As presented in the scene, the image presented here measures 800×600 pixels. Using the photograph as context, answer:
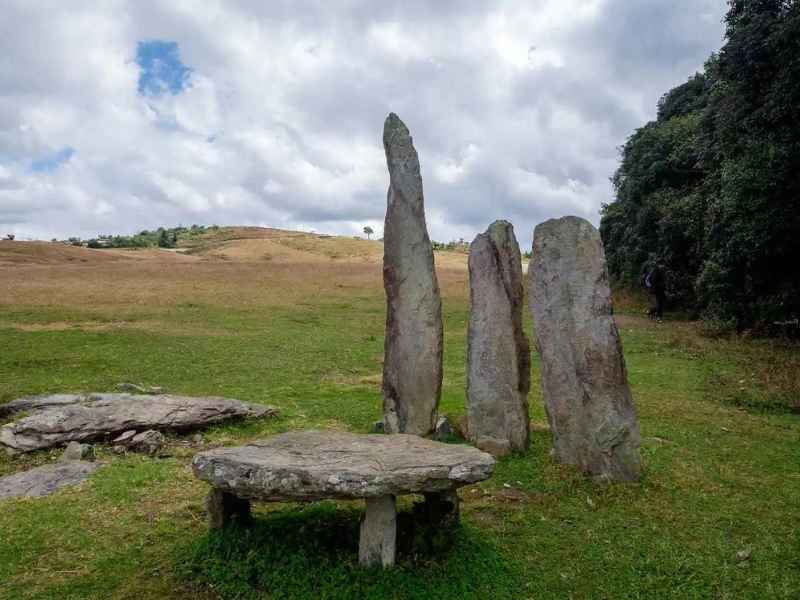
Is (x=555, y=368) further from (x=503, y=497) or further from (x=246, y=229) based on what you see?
(x=246, y=229)

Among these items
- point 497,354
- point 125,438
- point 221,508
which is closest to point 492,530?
point 221,508

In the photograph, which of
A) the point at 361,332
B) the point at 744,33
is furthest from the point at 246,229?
the point at 744,33

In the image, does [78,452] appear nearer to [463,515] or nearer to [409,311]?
[409,311]

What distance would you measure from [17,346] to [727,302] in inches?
959

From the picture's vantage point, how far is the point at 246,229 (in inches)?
4877

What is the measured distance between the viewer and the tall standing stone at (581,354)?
9305mm

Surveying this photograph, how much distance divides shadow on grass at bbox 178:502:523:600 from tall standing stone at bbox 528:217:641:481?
2.54 m

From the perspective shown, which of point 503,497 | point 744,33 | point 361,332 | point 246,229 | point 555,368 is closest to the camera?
point 503,497

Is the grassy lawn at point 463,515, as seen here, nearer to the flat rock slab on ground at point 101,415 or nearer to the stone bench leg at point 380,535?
the stone bench leg at point 380,535

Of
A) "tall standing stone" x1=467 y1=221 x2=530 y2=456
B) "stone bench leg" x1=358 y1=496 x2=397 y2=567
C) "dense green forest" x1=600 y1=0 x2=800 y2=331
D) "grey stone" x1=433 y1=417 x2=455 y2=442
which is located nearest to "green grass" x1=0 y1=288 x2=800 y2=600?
"stone bench leg" x1=358 y1=496 x2=397 y2=567

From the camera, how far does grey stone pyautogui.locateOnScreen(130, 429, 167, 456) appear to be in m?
11.2

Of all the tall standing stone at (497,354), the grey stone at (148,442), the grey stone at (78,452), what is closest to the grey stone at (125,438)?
the grey stone at (148,442)

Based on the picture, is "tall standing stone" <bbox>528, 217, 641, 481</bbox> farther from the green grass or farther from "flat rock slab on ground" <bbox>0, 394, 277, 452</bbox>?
"flat rock slab on ground" <bbox>0, 394, 277, 452</bbox>

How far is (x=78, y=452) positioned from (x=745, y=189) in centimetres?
1878
